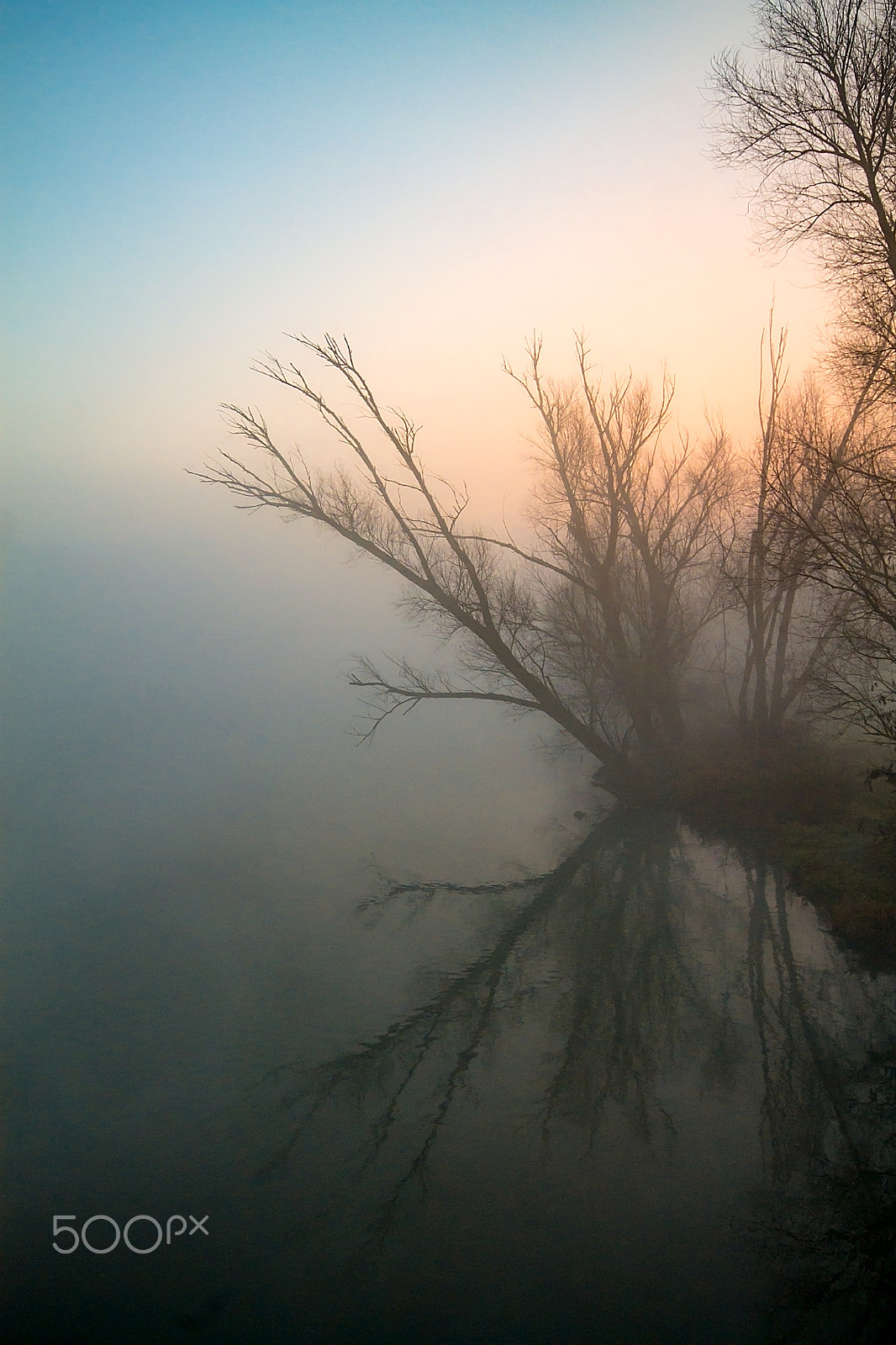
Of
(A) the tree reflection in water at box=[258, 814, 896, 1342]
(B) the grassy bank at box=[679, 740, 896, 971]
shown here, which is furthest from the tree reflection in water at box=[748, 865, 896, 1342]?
(B) the grassy bank at box=[679, 740, 896, 971]

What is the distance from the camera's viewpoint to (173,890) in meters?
12.0

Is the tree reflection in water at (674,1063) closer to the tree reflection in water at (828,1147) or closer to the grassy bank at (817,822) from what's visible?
the tree reflection in water at (828,1147)

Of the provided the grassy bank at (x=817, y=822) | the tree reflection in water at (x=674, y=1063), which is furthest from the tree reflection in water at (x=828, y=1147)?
the grassy bank at (x=817, y=822)

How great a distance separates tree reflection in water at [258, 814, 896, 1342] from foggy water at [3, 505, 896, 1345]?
28 millimetres

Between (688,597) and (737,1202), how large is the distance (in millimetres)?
16174

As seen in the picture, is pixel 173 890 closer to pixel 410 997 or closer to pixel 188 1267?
pixel 410 997

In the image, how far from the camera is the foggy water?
4578 mm

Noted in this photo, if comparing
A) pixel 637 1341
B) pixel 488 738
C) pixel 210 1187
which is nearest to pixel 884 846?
pixel 637 1341

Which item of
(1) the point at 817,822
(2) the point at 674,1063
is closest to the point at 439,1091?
(2) the point at 674,1063

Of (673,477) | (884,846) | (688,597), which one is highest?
(673,477)

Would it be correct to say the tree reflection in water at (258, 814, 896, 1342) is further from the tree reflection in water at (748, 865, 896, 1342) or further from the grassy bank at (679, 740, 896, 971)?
the grassy bank at (679, 740, 896, 971)

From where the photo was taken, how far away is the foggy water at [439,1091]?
458cm

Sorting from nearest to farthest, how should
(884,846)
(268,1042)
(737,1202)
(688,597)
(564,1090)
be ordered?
1. (737,1202)
2. (564,1090)
3. (268,1042)
4. (884,846)
5. (688,597)

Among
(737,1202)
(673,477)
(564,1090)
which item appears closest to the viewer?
(737,1202)
